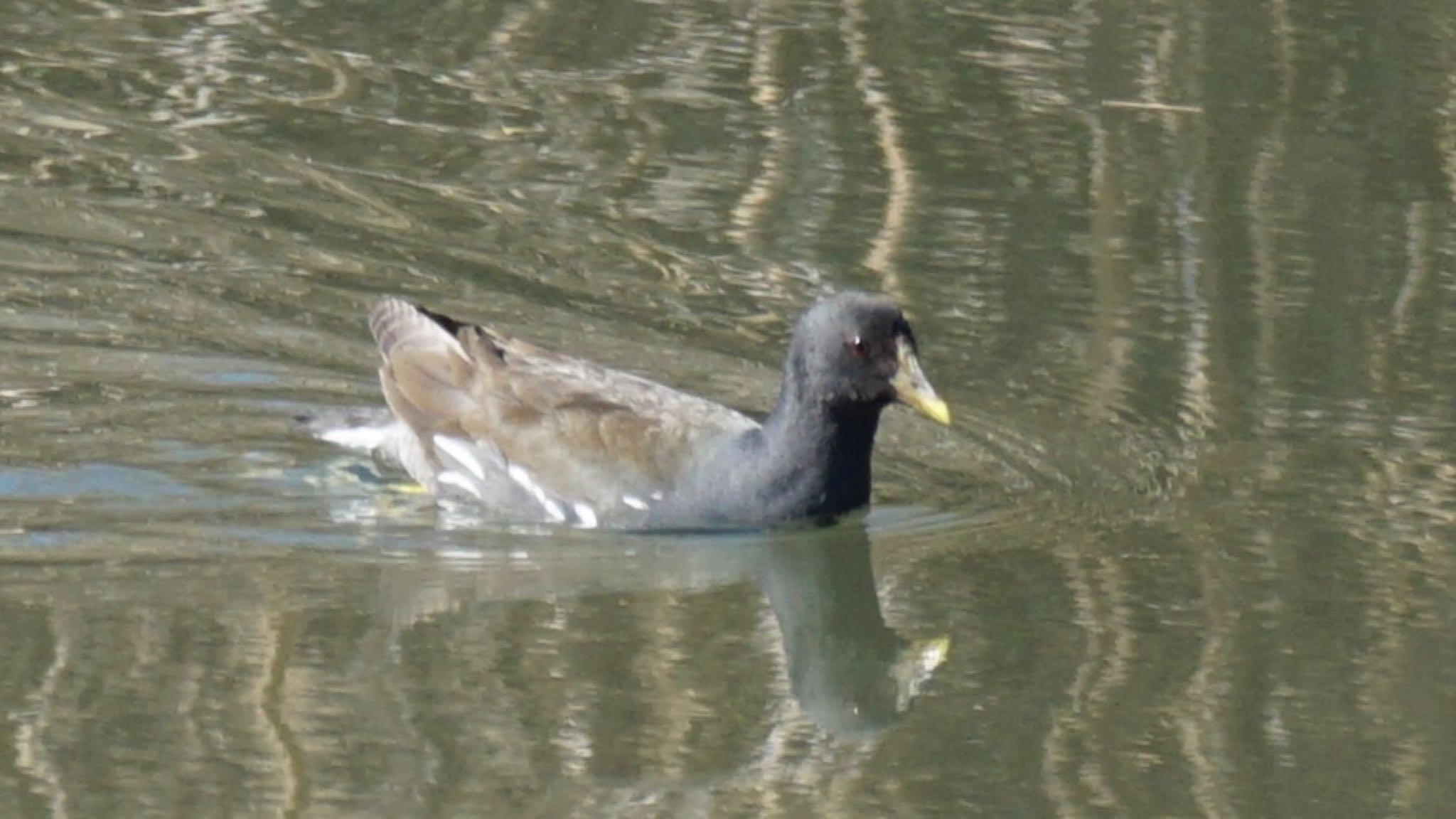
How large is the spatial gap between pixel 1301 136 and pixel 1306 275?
4.98ft

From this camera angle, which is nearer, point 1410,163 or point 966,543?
point 966,543

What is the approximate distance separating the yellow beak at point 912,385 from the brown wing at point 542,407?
55cm

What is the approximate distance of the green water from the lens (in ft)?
19.8

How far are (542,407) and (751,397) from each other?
89 cm

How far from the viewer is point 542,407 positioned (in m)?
7.92

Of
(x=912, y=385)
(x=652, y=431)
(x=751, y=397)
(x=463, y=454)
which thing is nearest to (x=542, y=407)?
(x=463, y=454)

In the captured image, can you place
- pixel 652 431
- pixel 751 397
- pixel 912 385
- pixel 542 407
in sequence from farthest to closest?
1. pixel 751 397
2. pixel 542 407
3. pixel 652 431
4. pixel 912 385

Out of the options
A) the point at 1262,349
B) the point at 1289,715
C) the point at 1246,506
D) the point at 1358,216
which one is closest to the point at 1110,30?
the point at 1358,216

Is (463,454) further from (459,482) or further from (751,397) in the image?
(751,397)

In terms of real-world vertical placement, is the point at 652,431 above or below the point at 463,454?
above

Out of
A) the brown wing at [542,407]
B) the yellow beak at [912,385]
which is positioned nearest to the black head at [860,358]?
the yellow beak at [912,385]

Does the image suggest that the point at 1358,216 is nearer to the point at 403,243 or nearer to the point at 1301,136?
the point at 1301,136

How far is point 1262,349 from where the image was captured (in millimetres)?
8797

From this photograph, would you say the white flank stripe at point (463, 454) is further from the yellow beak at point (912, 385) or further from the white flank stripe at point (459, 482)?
the yellow beak at point (912, 385)
